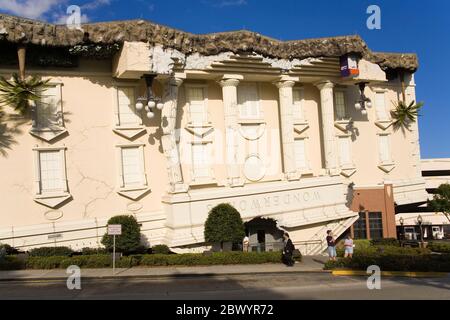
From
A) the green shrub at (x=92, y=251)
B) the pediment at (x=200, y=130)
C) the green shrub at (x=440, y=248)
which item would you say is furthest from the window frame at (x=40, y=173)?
the green shrub at (x=440, y=248)

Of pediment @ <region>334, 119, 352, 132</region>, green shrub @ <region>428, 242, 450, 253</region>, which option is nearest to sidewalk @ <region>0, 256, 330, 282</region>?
green shrub @ <region>428, 242, 450, 253</region>

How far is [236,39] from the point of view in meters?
25.3

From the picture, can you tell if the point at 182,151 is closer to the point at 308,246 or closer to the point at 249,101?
Result: the point at 249,101

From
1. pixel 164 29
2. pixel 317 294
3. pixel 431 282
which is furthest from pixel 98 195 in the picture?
pixel 431 282

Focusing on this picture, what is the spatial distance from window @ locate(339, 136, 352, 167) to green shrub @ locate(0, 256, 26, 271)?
21921 mm

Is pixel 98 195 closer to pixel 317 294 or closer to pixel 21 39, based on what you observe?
pixel 21 39

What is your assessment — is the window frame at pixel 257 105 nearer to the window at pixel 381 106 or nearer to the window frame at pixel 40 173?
the window frame at pixel 40 173

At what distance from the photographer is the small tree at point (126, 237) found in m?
21.1

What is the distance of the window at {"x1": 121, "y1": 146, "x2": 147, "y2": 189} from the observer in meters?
24.3

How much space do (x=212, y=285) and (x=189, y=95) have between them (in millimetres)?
13290

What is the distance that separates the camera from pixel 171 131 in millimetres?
24219

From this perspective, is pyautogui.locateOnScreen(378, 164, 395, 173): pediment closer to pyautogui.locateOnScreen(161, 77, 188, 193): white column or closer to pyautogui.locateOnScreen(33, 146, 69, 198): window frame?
pyautogui.locateOnScreen(161, 77, 188, 193): white column

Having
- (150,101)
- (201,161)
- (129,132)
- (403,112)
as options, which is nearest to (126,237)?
(129,132)

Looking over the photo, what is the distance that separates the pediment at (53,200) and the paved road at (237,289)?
6393mm
